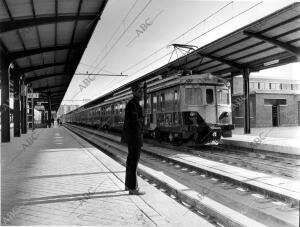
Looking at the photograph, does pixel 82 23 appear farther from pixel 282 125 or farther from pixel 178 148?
pixel 282 125

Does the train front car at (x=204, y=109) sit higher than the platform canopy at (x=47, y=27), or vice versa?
the platform canopy at (x=47, y=27)

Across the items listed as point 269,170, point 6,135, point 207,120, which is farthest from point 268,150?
point 6,135

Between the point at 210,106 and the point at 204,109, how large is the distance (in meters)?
0.35

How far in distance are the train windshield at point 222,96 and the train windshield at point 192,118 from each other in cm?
143

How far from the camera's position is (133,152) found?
5.97 m

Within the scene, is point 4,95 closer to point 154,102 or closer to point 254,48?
point 154,102

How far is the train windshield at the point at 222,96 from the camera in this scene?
53.3ft

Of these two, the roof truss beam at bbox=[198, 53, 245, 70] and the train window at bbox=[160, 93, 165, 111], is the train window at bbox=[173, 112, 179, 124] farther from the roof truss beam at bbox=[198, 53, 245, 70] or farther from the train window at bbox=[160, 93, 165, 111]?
the roof truss beam at bbox=[198, 53, 245, 70]

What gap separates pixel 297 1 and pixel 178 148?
739cm

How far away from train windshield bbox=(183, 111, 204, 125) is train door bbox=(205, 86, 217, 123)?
350 millimetres

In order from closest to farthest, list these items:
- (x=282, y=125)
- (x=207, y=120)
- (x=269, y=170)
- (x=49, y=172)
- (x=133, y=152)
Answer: (x=133, y=152)
(x=49, y=172)
(x=269, y=170)
(x=207, y=120)
(x=282, y=125)

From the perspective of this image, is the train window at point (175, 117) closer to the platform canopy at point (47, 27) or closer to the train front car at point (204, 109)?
the train front car at point (204, 109)

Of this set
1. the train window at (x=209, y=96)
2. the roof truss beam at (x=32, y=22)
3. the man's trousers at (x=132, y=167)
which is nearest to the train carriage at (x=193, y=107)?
the train window at (x=209, y=96)

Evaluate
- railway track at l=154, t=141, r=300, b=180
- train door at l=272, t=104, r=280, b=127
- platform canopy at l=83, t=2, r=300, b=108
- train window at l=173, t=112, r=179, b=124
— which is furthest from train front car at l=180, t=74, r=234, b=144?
train door at l=272, t=104, r=280, b=127
